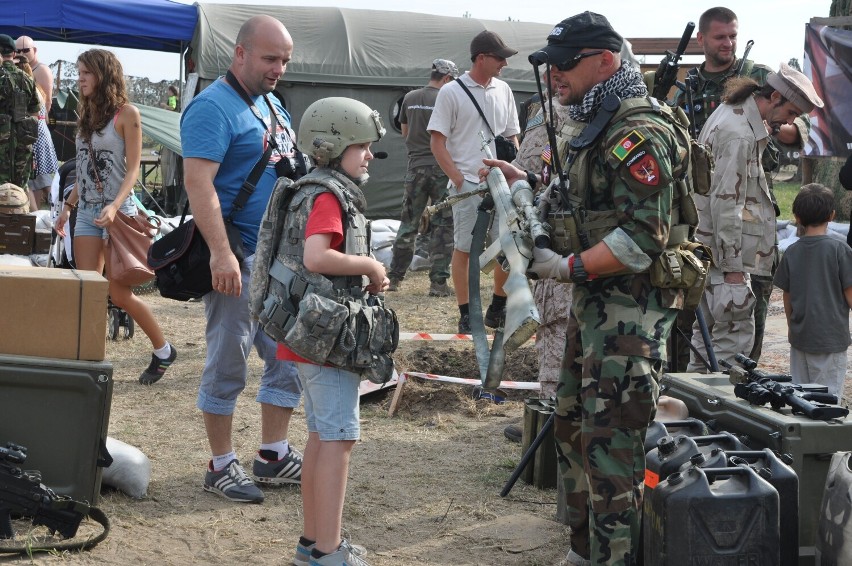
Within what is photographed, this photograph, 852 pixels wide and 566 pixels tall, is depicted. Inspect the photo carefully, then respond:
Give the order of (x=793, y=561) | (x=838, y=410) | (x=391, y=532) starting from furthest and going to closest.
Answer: (x=391, y=532) → (x=838, y=410) → (x=793, y=561)

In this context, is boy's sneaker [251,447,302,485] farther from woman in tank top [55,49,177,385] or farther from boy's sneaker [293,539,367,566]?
woman in tank top [55,49,177,385]

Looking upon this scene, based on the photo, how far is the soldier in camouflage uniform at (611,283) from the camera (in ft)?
11.7

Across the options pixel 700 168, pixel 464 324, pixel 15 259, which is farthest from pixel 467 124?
pixel 700 168

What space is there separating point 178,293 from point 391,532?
148cm

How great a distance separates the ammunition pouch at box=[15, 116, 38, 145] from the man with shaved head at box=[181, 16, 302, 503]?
6550mm

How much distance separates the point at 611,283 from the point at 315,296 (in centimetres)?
108

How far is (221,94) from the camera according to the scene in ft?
15.5

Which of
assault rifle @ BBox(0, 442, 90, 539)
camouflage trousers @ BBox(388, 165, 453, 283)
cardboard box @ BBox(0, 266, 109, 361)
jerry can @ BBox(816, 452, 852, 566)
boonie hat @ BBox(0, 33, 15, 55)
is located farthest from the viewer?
camouflage trousers @ BBox(388, 165, 453, 283)

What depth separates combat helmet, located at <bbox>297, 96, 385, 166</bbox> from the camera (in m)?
3.97

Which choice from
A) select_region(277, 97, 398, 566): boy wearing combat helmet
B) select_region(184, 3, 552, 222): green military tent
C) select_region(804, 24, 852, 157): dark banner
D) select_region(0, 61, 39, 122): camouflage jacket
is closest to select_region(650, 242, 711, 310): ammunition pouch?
select_region(277, 97, 398, 566): boy wearing combat helmet

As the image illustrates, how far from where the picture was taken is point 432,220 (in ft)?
35.9

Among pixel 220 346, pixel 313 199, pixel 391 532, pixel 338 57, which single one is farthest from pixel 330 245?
pixel 338 57

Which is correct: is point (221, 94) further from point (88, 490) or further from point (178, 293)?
point (88, 490)

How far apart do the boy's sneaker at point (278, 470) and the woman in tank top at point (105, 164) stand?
224cm
